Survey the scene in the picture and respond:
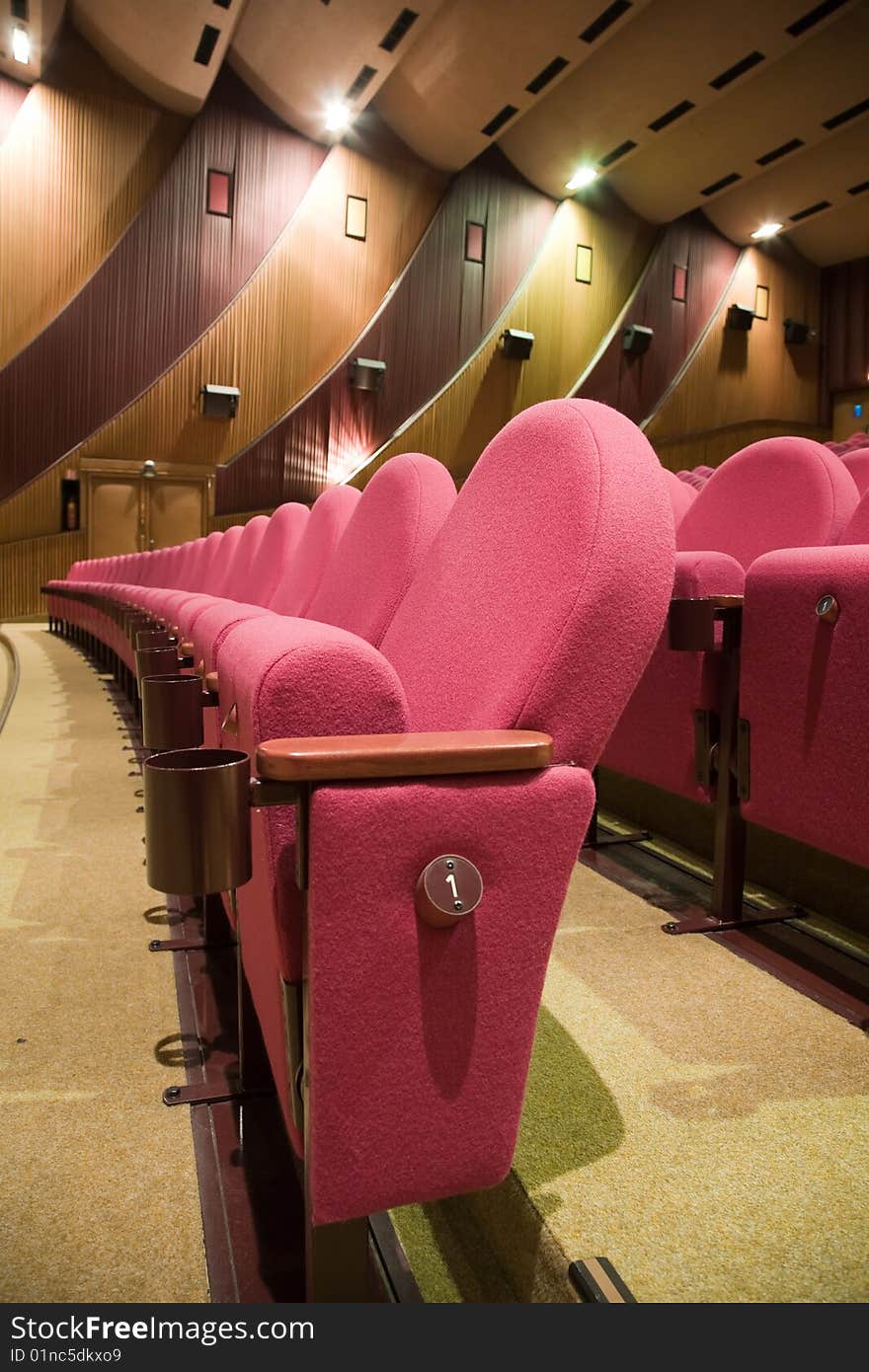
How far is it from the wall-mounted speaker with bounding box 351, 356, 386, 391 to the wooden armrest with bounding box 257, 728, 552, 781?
9.60 feet

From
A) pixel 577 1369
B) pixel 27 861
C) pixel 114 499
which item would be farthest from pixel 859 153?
pixel 577 1369

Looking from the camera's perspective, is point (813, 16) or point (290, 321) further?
point (290, 321)

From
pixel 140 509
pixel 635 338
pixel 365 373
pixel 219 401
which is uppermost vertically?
pixel 635 338

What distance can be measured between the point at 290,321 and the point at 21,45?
94cm

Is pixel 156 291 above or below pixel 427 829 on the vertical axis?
above

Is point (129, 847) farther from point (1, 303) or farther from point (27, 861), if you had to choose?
point (1, 303)

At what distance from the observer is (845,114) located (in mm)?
2844

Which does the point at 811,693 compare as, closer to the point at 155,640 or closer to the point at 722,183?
the point at 155,640

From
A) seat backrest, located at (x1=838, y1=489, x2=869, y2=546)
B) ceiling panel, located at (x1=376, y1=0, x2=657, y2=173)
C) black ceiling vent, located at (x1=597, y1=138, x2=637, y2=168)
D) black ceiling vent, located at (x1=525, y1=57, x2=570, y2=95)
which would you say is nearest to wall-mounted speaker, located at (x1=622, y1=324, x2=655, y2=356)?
black ceiling vent, located at (x1=597, y1=138, x2=637, y2=168)

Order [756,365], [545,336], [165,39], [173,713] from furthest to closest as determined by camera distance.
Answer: [756,365]
[545,336]
[165,39]
[173,713]

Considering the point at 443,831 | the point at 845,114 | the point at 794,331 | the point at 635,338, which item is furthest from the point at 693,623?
the point at 794,331

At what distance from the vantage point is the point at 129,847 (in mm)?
619

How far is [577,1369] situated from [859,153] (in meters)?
3.79

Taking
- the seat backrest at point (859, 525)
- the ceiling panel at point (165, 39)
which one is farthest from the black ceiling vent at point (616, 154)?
the seat backrest at point (859, 525)
